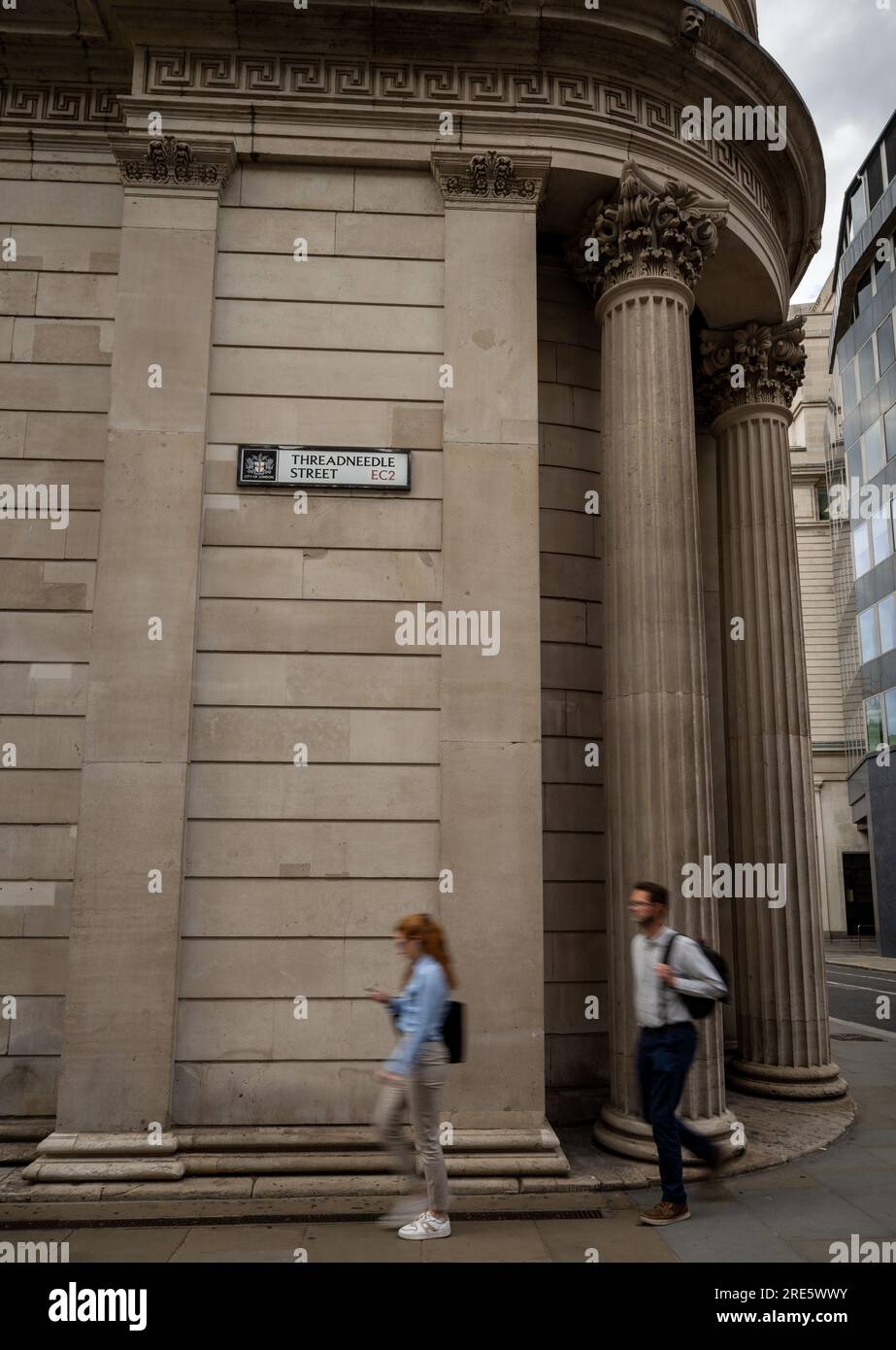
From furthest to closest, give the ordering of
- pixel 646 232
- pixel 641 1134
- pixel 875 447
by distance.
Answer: pixel 875 447 → pixel 646 232 → pixel 641 1134

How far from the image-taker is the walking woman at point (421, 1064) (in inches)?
237

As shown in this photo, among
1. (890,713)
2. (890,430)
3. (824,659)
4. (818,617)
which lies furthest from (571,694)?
(818,617)

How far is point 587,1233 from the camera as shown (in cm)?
641

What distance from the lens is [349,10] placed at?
9.10m

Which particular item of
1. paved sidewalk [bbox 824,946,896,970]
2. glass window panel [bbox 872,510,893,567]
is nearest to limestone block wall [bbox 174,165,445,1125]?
paved sidewalk [bbox 824,946,896,970]

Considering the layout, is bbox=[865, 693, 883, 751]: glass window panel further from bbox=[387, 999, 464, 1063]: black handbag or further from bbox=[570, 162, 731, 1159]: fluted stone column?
bbox=[387, 999, 464, 1063]: black handbag

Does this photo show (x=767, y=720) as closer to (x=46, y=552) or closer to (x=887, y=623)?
(x=46, y=552)

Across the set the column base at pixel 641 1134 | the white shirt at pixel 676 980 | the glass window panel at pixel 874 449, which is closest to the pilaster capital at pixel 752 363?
the white shirt at pixel 676 980

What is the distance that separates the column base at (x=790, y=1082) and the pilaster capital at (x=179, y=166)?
35.6 feet

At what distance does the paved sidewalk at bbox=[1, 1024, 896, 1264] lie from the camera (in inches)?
234

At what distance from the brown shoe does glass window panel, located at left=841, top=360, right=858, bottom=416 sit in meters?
36.7

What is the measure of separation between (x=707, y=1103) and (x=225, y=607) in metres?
6.08

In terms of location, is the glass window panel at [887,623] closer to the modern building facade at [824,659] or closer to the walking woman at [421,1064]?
the modern building facade at [824,659]

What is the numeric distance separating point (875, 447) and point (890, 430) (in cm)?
155
